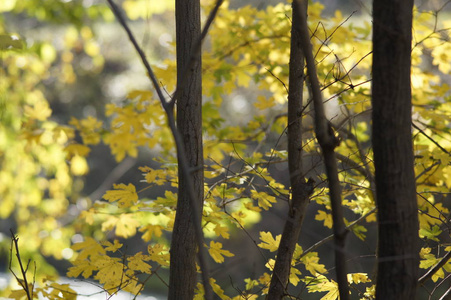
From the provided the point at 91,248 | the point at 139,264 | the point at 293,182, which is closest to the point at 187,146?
the point at 293,182

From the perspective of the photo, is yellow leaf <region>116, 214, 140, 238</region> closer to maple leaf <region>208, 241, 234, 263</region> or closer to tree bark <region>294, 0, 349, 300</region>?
maple leaf <region>208, 241, 234, 263</region>

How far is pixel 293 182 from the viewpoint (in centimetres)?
125

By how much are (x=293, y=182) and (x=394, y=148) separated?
441mm

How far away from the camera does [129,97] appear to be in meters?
2.14

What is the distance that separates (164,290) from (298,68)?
20.7 feet

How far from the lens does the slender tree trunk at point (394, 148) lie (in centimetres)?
83

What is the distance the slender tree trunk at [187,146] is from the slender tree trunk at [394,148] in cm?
52

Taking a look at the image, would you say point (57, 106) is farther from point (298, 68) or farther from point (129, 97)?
point (298, 68)

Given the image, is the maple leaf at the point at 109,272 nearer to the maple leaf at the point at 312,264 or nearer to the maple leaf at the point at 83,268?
the maple leaf at the point at 83,268

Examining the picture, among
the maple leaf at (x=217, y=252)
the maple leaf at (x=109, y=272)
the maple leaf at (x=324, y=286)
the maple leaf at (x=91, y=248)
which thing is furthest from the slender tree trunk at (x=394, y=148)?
the maple leaf at (x=91, y=248)

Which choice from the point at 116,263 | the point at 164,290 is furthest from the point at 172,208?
the point at 164,290

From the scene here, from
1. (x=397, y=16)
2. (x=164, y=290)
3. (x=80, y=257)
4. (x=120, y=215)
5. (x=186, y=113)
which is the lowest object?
(x=164, y=290)

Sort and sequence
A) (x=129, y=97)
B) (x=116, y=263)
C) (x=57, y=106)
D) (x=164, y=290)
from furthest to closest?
(x=57, y=106)
(x=164, y=290)
(x=129, y=97)
(x=116, y=263)

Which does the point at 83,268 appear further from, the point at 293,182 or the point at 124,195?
the point at 293,182
